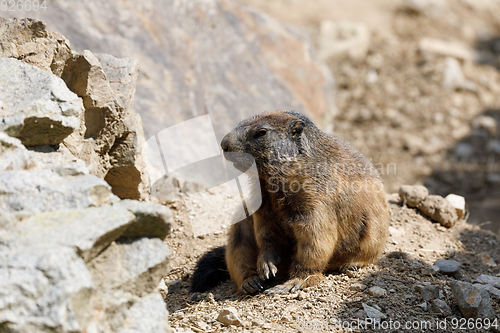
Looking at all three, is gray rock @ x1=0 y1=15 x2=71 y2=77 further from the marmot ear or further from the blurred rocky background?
the marmot ear

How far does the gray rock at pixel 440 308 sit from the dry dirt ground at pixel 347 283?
1.9 inches

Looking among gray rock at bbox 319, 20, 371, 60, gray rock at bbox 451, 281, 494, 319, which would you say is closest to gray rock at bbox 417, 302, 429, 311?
gray rock at bbox 451, 281, 494, 319

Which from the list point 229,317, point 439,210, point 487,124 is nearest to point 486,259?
point 439,210

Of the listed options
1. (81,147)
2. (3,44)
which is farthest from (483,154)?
(3,44)

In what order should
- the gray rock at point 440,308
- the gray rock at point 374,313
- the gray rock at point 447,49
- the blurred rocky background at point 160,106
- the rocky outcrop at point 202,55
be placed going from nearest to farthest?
the blurred rocky background at point 160,106, the gray rock at point 374,313, the gray rock at point 440,308, the rocky outcrop at point 202,55, the gray rock at point 447,49

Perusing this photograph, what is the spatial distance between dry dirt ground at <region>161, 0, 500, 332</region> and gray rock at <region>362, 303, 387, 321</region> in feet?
0.24

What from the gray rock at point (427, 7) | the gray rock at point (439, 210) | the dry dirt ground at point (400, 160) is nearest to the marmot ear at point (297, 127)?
the dry dirt ground at point (400, 160)

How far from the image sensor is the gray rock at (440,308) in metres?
4.43

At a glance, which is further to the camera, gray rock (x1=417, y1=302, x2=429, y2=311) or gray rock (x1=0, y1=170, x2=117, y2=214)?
gray rock (x1=417, y1=302, x2=429, y2=311)

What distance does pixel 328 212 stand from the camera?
509 cm

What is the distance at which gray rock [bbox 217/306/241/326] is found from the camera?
4.16 m

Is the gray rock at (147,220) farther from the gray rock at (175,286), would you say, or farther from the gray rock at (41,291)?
the gray rock at (175,286)

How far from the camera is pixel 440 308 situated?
4465mm

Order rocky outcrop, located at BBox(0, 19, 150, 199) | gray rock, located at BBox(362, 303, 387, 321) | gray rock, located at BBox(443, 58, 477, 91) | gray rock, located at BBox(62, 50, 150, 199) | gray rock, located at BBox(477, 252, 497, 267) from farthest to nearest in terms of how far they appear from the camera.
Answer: gray rock, located at BBox(443, 58, 477, 91) → gray rock, located at BBox(477, 252, 497, 267) → gray rock, located at BBox(62, 50, 150, 199) → gray rock, located at BBox(362, 303, 387, 321) → rocky outcrop, located at BBox(0, 19, 150, 199)
